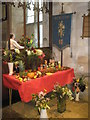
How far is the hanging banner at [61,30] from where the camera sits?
4.45 meters

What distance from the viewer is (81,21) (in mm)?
4309

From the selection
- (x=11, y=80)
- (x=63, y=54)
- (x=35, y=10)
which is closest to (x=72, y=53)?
(x=63, y=54)

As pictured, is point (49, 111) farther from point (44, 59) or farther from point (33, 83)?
point (44, 59)

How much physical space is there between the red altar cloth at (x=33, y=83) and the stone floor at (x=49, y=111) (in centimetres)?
42

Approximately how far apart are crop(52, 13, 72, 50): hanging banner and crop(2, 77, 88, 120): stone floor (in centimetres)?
189

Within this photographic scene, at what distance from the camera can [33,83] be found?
265cm

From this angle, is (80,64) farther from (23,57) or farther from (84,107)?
(23,57)

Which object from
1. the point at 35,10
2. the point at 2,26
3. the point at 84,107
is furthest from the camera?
the point at 35,10

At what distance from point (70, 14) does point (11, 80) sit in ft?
8.75

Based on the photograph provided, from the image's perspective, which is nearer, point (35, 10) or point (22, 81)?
point (22, 81)

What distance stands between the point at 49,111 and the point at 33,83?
0.70 metres

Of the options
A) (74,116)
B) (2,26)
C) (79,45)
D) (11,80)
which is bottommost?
(74,116)

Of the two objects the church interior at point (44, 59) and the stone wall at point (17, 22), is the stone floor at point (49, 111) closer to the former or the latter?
the church interior at point (44, 59)

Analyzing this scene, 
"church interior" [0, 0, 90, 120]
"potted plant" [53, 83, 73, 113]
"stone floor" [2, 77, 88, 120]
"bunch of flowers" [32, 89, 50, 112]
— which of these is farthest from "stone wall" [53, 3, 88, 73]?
"bunch of flowers" [32, 89, 50, 112]
